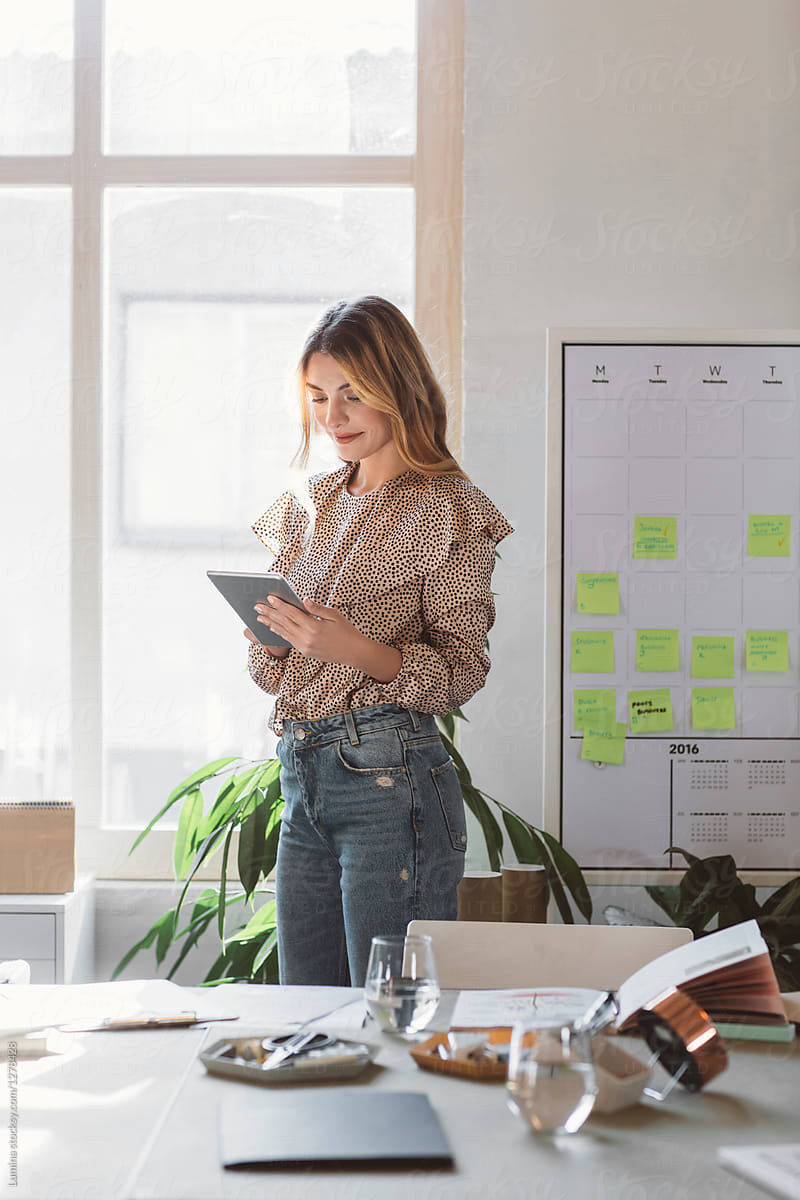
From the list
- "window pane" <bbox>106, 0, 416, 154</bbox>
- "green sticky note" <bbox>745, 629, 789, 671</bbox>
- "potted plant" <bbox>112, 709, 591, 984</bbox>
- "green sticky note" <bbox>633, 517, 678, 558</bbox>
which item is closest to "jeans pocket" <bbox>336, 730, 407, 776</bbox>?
"potted plant" <bbox>112, 709, 591, 984</bbox>

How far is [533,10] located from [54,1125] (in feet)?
9.88

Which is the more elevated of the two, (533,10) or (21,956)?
(533,10)

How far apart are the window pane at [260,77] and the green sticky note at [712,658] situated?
5.39 feet

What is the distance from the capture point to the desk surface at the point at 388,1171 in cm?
86

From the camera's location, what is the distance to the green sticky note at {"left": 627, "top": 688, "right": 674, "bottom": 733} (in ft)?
9.21

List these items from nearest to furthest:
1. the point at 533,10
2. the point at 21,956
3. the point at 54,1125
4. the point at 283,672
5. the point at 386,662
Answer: the point at 54,1125, the point at 386,662, the point at 283,672, the point at 21,956, the point at 533,10

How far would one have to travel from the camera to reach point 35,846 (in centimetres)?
278

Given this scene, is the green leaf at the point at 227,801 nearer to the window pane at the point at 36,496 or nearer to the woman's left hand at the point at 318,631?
the window pane at the point at 36,496

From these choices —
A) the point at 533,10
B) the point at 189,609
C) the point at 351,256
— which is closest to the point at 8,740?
the point at 189,609

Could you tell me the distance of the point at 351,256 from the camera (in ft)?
10.7

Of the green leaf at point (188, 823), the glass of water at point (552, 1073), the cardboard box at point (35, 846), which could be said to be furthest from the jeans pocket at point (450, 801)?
the cardboard box at point (35, 846)

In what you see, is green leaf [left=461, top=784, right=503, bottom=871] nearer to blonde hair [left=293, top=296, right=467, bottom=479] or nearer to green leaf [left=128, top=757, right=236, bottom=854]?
green leaf [left=128, top=757, right=236, bottom=854]

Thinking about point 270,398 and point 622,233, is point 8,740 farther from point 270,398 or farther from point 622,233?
point 622,233

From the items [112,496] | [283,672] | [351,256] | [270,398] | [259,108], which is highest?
[259,108]
